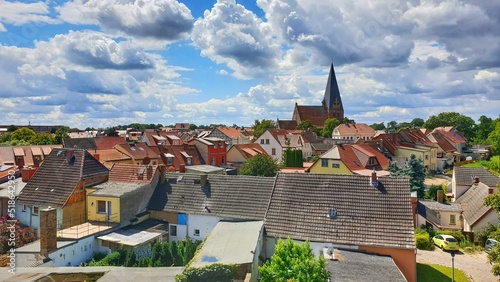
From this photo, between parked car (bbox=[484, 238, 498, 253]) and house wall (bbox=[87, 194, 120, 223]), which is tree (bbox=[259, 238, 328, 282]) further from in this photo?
parked car (bbox=[484, 238, 498, 253])

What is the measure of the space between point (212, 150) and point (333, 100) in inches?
3541

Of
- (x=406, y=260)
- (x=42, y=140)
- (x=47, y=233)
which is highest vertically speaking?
(x=42, y=140)

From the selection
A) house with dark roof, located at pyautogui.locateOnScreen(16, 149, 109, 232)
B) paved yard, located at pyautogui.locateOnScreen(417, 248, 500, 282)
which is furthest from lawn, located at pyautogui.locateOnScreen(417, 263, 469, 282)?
house with dark roof, located at pyautogui.locateOnScreen(16, 149, 109, 232)

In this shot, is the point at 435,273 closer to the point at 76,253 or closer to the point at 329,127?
the point at 76,253

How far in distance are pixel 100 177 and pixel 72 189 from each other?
2767mm

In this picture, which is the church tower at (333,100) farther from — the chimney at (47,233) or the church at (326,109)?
the chimney at (47,233)

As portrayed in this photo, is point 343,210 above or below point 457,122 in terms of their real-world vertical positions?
below

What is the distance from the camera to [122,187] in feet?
84.6

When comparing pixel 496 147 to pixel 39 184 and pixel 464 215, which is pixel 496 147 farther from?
pixel 39 184

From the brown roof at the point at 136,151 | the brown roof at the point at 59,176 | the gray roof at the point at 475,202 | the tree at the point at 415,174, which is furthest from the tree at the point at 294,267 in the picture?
the brown roof at the point at 136,151

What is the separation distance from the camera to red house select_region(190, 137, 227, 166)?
180 feet

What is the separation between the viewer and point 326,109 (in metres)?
136

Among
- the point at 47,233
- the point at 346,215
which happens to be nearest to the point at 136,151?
the point at 47,233

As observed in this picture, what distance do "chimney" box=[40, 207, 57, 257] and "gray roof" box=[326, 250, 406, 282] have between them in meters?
14.2
